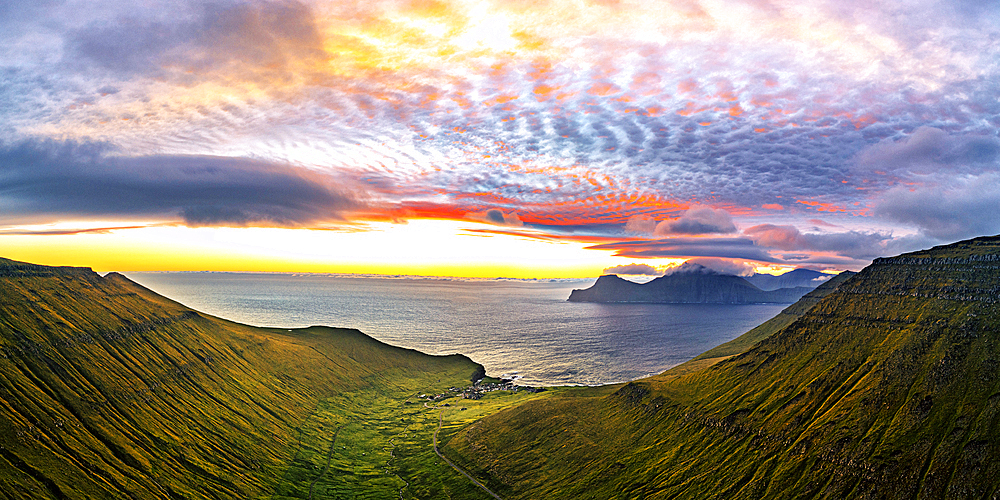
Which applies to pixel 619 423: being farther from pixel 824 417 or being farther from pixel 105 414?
pixel 105 414

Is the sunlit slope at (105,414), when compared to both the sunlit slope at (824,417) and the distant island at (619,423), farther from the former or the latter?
the sunlit slope at (824,417)

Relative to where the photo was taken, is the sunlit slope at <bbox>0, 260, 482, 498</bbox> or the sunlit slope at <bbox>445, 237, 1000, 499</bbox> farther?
the sunlit slope at <bbox>0, 260, 482, 498</bbox>

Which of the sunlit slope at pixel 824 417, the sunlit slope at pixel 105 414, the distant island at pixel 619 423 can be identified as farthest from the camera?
the sunlit slope at pixel 105 414

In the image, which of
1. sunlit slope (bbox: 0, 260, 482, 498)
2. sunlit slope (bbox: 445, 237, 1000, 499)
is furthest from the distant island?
sunlit slope (bbox: 0, 260, 482, 498)

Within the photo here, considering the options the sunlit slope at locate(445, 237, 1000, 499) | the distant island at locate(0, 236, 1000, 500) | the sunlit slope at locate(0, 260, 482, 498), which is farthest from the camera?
the sunlit slope at locate(0, 260, 482, 498)

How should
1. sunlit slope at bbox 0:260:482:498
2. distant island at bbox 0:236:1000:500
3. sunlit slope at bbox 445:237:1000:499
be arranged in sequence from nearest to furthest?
1. sunlit slope at bbox 445:237:1000:499
2. distant island at bbox 0:236:1000:500
3. sunlit slope at bbox 0:260:482:498

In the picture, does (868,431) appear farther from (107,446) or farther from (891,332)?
(107,446)

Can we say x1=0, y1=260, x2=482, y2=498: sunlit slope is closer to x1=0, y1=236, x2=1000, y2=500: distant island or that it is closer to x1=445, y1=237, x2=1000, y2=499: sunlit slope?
x1=0, y1=236, x2=1000, y2=500: distant island

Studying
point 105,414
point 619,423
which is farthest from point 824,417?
point 105,414

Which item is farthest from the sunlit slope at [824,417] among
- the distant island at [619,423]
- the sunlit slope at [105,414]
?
the sunlit slope at [105,414]

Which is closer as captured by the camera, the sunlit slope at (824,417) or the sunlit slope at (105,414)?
the sunlit slope at (824,417)
